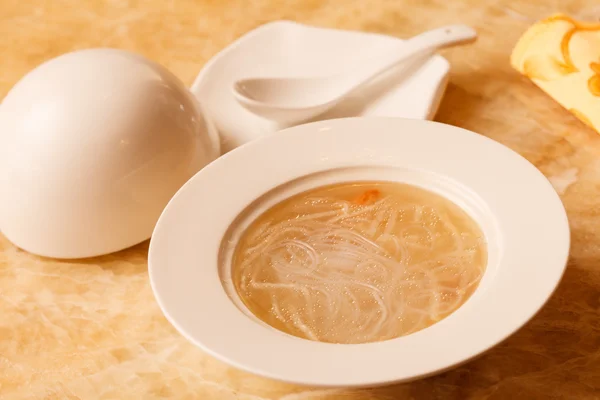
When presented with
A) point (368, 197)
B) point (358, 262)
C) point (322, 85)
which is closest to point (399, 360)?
point (358, 262)

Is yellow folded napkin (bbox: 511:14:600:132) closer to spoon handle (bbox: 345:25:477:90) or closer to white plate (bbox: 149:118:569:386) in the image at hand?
spoon handle (bbox: 345:25:477:90)

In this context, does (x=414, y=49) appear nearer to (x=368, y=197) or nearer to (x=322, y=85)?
(x=322, y=85)

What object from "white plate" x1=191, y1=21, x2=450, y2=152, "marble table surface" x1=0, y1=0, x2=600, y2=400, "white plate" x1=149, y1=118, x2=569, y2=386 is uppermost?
"white plate" x1=149, y1=118, x2=569, y2=386

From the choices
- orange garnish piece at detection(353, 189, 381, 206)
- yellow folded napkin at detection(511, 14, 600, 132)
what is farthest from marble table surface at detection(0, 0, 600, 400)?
orange garnish piece at detection(353, 189, 381, 206)

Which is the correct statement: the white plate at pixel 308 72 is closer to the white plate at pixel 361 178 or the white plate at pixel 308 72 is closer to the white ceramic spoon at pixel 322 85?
the white ceramic spoon at pixel 322 85

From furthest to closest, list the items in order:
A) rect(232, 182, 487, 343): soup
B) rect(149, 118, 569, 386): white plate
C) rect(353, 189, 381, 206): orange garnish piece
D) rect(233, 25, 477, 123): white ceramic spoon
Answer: rect(233, 25, 477, 123): white ceramic spoon < rect(353, 189, 381, 206): orange garnish piece < rect(232, 182, 487, 343): soup < rect(149, 118, 569, 386): white plate

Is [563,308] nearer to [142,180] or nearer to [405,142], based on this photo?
[405,142]
